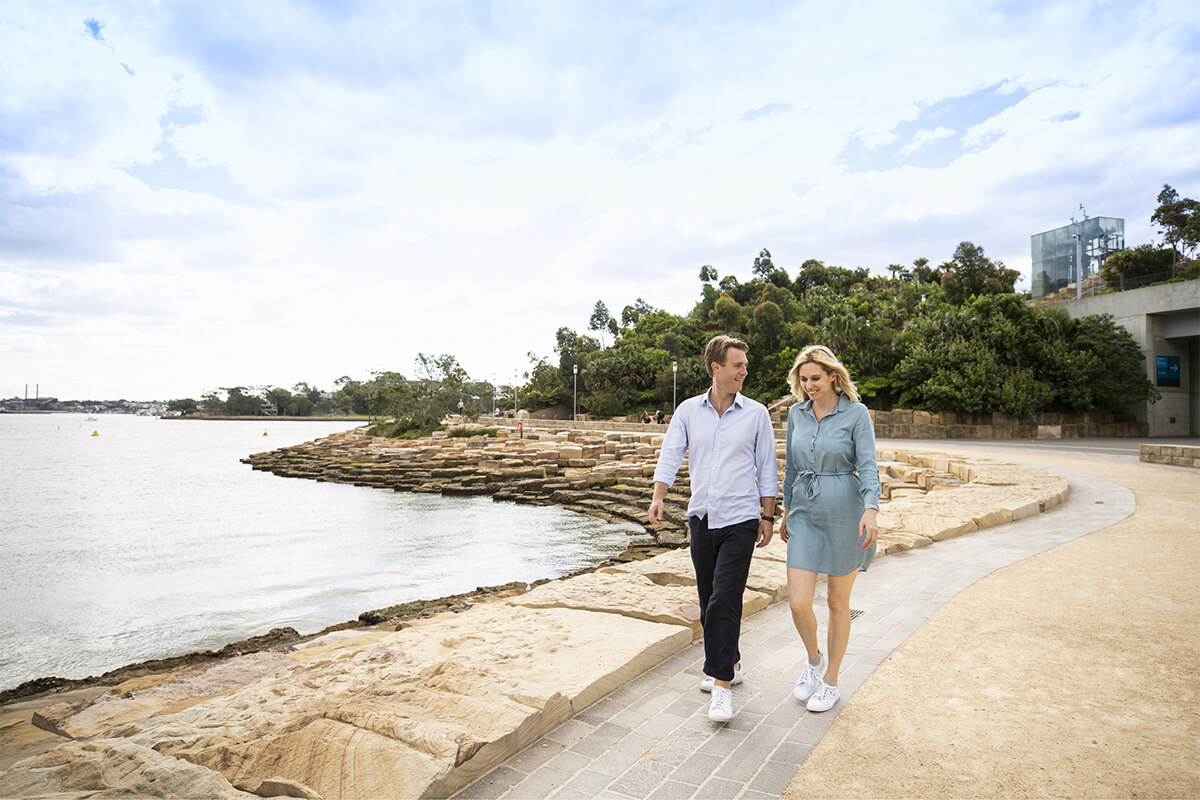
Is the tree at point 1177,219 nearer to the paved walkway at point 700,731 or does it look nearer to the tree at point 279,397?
the paved walkway at point 700,731

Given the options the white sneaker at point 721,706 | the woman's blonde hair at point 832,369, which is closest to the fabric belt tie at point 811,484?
the woman's blonde hair at point 832,369

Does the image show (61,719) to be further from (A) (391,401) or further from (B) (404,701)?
(A) (391,401)

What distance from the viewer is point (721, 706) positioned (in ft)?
9.53

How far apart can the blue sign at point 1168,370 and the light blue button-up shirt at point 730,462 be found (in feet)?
121

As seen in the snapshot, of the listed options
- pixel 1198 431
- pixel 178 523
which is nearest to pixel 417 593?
pixel 178 523

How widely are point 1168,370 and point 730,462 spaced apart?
37.7 meters

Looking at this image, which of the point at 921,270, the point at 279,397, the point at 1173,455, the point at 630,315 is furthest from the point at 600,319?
the point at 279,397

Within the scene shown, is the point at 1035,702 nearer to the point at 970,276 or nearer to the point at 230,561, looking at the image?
the point at 230,561

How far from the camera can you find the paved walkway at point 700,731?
2406mm

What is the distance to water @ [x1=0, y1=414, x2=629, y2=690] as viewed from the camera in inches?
311

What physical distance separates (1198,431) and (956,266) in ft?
45.6

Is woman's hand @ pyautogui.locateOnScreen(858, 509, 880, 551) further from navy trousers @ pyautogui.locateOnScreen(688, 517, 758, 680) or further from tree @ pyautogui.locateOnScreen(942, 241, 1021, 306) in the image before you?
tree @ pyautogui.locateOnScreen(942, 241, 1021, 306)

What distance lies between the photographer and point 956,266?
38000 millimetres

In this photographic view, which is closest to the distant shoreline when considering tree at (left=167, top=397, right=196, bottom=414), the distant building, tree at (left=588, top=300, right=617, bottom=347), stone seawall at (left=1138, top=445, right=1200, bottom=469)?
tree at (left=167, top=397, right=196, bottom=414)
